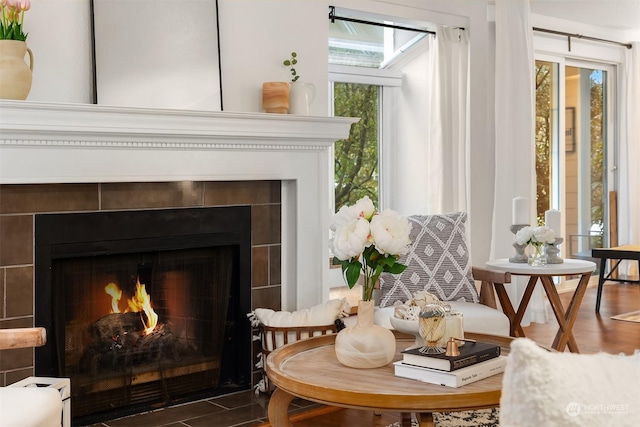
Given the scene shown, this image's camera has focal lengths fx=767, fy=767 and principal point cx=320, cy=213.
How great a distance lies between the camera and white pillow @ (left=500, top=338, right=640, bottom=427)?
81cm

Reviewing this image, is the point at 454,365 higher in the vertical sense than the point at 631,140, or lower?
lower

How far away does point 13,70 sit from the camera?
2877 mm

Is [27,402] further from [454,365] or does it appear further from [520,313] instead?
[520,313]

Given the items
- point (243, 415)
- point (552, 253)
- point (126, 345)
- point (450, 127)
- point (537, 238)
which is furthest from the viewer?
point (450, 127)

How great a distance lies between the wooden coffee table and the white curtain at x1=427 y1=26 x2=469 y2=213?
262cm

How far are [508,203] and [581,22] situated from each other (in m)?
2.31

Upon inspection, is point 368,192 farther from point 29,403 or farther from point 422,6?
point 29,403

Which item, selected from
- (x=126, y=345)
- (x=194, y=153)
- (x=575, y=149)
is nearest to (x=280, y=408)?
(x=126, y=345)

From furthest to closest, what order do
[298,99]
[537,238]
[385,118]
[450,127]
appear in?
[385,118], [450,127], [537,238], [298,99]

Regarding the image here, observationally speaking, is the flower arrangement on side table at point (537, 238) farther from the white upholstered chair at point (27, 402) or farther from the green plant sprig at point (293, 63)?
the white upholstered chair at point (27, 402)

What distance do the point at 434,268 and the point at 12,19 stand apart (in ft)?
7.38

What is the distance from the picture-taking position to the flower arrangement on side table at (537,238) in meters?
4.03

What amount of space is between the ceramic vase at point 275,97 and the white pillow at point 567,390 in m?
2.90

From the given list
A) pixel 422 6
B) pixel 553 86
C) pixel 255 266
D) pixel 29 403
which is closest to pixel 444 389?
pixel 29 403
